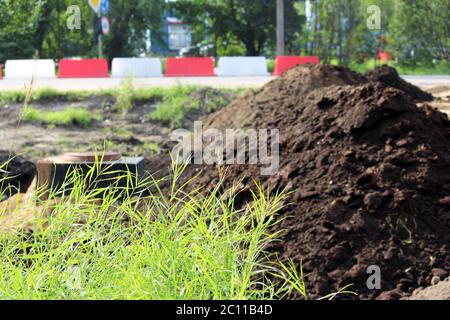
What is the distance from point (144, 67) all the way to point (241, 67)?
263 centimetres

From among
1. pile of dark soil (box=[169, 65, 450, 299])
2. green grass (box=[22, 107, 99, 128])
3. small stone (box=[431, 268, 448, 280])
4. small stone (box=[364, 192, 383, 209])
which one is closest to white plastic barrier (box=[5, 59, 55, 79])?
green grass (box=[22, 107, 99, 128])

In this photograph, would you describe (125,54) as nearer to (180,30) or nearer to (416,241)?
(180,30)

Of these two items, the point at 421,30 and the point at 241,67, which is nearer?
the point at 241,67

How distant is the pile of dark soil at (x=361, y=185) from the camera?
612cm

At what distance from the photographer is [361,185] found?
6.71 metres

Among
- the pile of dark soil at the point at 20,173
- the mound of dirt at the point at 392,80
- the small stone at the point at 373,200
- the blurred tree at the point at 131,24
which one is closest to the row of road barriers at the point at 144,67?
the blurred tree at the point at 131,24

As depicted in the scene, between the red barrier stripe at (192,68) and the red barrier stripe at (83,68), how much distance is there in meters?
1.80

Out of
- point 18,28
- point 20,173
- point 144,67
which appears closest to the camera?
point 20,173

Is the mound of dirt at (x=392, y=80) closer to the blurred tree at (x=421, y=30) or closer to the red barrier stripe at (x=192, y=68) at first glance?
the red barrier stripe at (x=192, y=68)

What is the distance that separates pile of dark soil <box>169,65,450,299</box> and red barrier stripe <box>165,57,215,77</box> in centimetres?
1662

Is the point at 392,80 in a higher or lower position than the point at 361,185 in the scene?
higher

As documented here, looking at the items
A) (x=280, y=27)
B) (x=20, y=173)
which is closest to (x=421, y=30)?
(x=280, y=27)

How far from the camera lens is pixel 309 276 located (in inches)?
239

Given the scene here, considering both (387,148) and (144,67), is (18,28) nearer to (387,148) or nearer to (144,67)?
(144,67)
